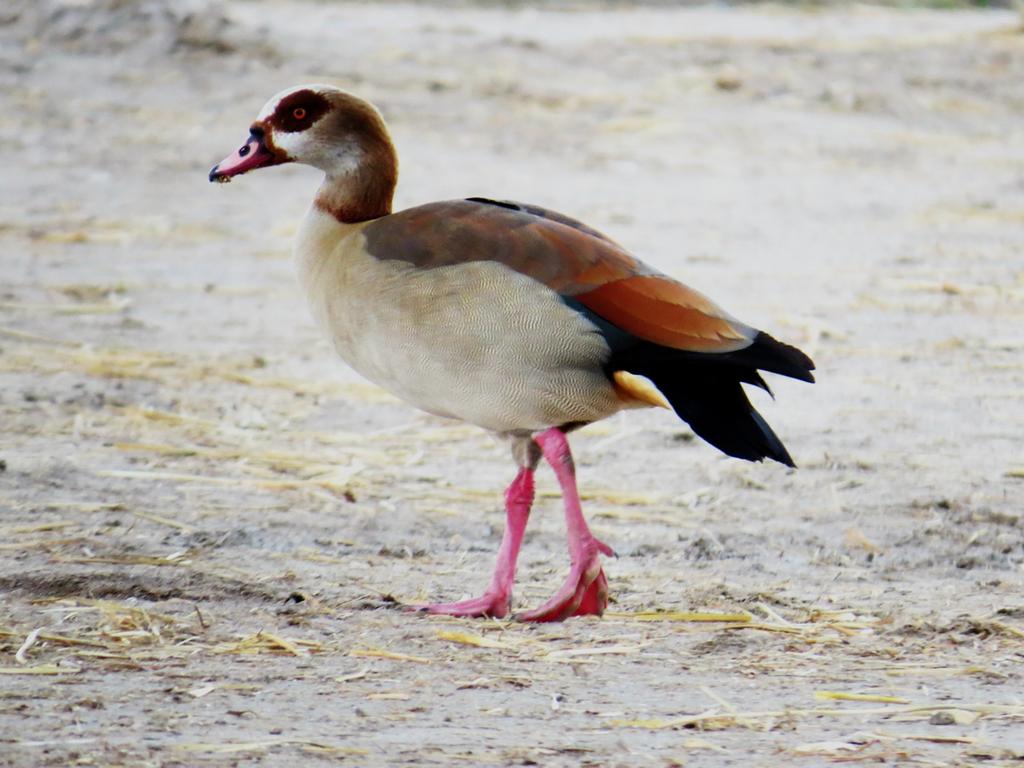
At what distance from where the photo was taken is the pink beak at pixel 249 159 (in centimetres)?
545

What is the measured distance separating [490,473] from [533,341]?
6.19ft

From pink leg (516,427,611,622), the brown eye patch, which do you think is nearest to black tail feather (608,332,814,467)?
pink leg (516,427,611,622)

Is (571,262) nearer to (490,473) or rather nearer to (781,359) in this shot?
(781,359)

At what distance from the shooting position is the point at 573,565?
4805 millimetres

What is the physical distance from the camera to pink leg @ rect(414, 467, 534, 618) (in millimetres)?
4762

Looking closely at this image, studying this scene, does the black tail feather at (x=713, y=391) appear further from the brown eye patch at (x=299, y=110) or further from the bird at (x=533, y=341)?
the brown eye patch at (x=299, y=110)

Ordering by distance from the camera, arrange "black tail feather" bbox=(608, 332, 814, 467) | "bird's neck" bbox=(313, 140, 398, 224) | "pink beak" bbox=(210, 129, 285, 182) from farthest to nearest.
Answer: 1. "pink beak" bbox=(210, 129, 285, 182)
2. "bird's neck" bbox=(313, 140, 398, 224)
3. "black tail feather" bbox=(608, 332, 814, 467)

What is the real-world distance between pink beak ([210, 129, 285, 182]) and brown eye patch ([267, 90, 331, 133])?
0.32 ft

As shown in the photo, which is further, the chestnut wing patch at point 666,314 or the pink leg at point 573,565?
the pink leg at point 573,565

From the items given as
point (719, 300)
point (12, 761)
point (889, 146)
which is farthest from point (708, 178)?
point (12, 761)

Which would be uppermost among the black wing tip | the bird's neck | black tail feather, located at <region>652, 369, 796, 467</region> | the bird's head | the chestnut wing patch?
the bird's head

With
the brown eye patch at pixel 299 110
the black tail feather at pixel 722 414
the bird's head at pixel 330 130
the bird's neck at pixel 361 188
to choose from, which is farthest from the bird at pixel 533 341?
the brown eye patch at pixel 299 110

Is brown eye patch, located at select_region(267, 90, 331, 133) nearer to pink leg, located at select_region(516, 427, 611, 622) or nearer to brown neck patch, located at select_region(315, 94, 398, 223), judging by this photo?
brown neck patch, located at select_region(315, 94, 398, 223)

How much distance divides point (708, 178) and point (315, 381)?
5.63 m
